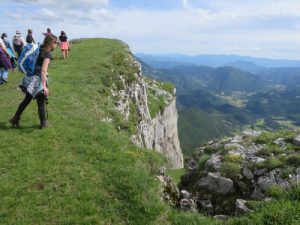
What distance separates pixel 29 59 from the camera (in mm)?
16734

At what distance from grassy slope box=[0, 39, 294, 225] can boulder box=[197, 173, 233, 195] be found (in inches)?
108

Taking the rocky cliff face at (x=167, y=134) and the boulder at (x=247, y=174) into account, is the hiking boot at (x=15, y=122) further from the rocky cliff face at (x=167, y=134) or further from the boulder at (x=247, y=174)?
the rocky cliff face at (x=167, y=134)

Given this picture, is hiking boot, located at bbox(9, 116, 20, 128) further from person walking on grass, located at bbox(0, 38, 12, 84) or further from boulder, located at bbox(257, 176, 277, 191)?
person walking on grass, located at bbox(0, 38, 12, 84)

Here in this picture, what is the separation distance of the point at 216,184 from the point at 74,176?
750 centimetres

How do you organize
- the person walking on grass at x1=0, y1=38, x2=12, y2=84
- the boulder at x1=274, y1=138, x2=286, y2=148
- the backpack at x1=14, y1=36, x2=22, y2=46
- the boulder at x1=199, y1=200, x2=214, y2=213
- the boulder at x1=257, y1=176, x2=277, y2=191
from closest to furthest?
the boulder at x1=199, y1=200, x2=214, y2=213, the boulder at x1=257, y1=176, x2=277, y2=191, the boulder at x1=274, y1=138, x2=286, y2=148, the person walking on grass at x1=0, y1=38, x2=12, y2=84, the backpack at x1=14, y1=36, x2=22, y2=46

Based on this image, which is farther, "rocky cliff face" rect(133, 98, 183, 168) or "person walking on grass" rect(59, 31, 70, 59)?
"rocky cliff face" rect(133, 98, 183, 168)

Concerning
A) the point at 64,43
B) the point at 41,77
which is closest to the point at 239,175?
the point at 41,77

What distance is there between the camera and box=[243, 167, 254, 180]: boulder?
1714 cm

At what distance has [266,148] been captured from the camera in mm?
19938

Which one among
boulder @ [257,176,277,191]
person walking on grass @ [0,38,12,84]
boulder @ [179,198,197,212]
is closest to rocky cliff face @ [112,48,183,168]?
person walking on grass @ [0,38,12,84]

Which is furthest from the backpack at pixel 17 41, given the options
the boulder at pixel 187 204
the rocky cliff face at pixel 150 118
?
the boulder at pixel 187 204

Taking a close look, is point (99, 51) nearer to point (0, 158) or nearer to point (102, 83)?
point (102, 83)

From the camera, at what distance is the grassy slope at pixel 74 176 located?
1086cm

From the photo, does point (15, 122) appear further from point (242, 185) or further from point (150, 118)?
point (150, 118)
